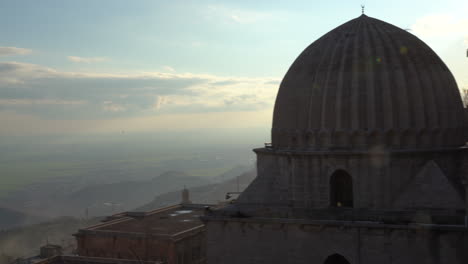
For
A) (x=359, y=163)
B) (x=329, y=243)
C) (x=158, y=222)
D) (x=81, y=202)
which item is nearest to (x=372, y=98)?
(x=359, y=163)

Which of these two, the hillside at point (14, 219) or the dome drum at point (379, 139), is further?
the hillside at point (14, 219)

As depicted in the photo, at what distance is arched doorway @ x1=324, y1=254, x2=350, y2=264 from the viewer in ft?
62.4

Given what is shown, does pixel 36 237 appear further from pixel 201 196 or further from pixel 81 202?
pixel 81 202

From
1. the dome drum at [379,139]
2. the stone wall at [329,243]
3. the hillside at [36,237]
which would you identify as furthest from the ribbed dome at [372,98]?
the hillside at [36,237]

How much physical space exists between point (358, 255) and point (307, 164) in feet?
13.8

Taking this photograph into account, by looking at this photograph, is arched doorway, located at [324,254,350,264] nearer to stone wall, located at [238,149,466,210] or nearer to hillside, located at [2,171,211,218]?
stone wall, located at [238,149,466,210]

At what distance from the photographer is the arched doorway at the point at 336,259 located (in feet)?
62.4

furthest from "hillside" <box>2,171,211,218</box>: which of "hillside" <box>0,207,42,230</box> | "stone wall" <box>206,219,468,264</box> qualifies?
"stone wall" <box>206,219,468,264</box>

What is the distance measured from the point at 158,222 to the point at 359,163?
1778 centimetres

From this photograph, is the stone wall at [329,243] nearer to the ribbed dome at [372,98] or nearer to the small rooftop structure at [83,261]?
the ribbed dome at [372,98]

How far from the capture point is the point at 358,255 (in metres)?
18.1

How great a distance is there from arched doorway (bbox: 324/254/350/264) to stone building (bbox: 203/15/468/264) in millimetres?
56

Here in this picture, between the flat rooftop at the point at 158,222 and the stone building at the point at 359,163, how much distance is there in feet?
31.4

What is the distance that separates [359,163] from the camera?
1944 centimetres
